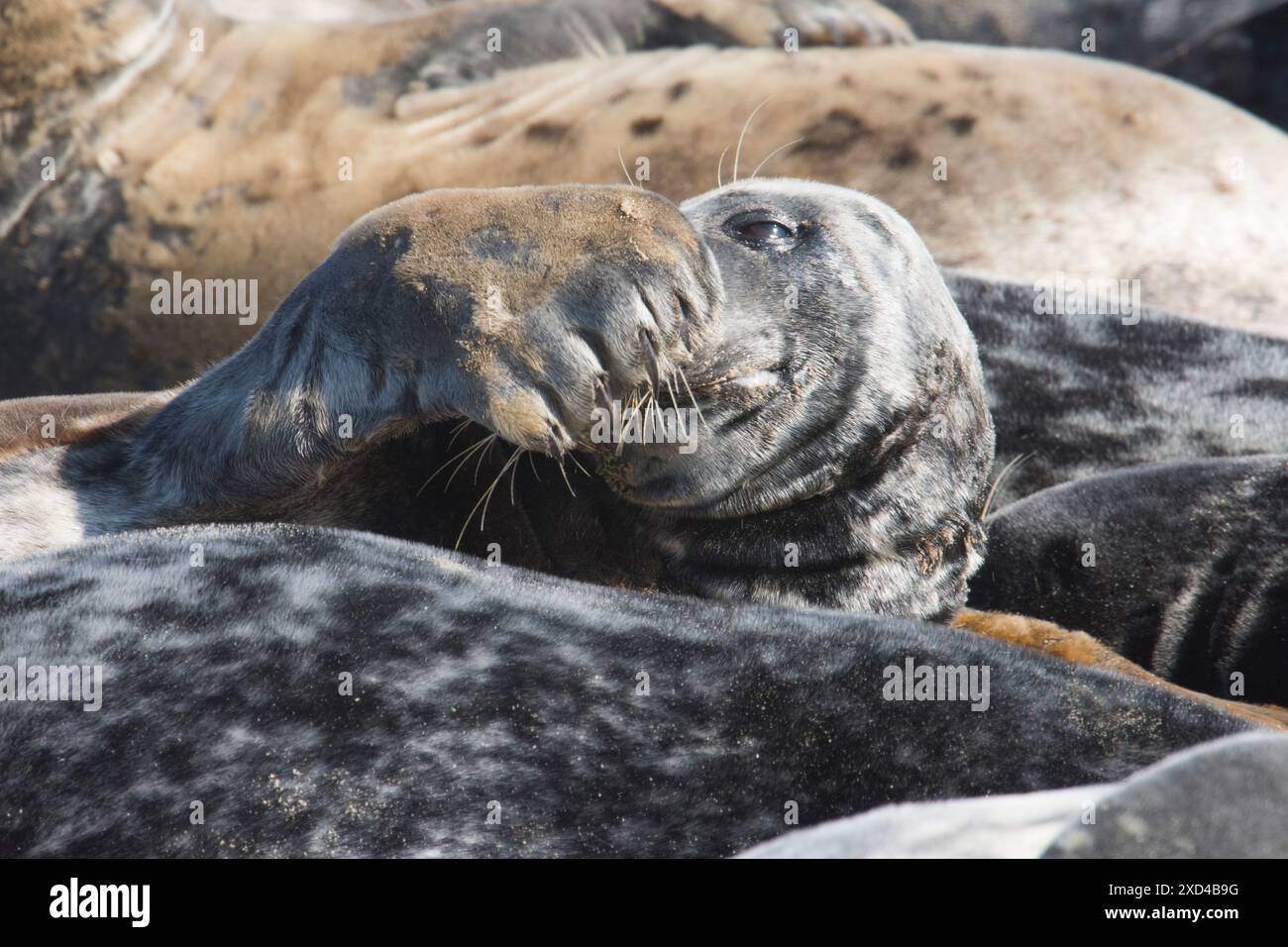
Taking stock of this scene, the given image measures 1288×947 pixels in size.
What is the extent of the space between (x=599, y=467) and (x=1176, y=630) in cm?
109

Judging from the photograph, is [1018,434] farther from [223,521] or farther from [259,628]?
[259,628]

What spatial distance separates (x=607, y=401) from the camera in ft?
7.32

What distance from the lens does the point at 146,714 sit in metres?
1.83

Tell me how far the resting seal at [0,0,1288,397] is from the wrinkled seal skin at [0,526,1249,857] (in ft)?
7.38

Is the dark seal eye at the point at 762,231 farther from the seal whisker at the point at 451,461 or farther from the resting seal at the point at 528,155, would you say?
the resting seal at the point at 528,155

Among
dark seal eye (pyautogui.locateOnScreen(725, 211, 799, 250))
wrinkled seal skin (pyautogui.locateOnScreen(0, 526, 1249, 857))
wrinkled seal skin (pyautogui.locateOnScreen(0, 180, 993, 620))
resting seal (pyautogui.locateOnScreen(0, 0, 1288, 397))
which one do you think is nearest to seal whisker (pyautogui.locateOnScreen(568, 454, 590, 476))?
wrinkled seal skin (pyautogui.locateOnScreen(0, 180, 993, 620))

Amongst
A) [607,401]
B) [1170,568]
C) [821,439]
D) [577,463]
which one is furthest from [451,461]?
[1170,568]

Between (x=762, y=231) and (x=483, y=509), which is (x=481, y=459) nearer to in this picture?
(x=483, y=509)

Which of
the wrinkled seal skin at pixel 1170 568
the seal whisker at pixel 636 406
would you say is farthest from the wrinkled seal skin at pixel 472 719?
the wrinkled seal skin at pixel 1170 568

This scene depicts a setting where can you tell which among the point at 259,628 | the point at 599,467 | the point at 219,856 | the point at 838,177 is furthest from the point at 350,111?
the point at 219,856

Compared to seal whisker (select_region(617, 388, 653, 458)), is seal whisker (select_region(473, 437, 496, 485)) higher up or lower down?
lower down

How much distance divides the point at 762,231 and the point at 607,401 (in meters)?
0.52

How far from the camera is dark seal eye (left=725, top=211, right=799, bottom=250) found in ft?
8.48

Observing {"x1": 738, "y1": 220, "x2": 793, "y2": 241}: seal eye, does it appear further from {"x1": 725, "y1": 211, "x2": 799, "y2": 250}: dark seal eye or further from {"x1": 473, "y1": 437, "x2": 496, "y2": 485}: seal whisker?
{"x1": 473, "y1": 437, "x2": 496, "y2": 485}: seal whisker
